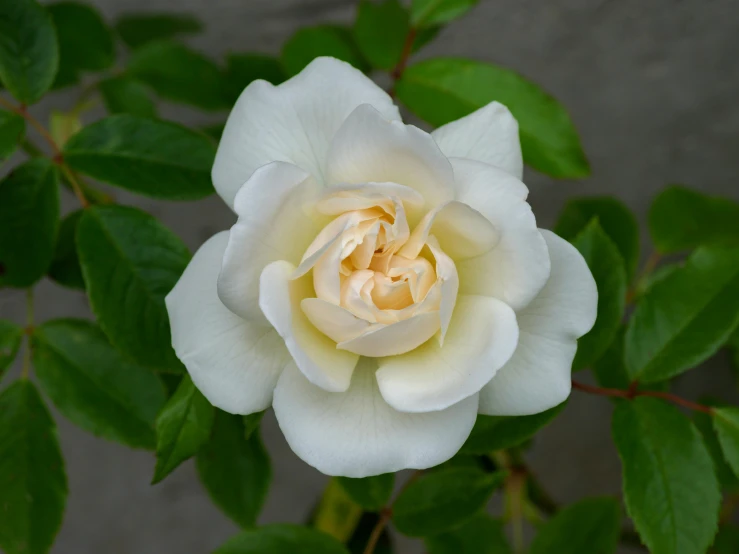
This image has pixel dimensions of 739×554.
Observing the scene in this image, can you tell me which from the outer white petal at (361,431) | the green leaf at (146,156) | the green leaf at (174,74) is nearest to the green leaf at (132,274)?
the green leaf at (146,156)

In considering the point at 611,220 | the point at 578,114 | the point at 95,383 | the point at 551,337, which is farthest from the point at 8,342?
the point at 578,114

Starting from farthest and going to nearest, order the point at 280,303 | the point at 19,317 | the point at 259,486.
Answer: the point at 19,317, the point at 259,486, the point at 280,303

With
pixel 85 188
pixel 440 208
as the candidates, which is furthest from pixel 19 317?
pixel 440 208

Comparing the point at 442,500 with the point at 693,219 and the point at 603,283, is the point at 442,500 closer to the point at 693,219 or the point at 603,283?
the point at 603,283

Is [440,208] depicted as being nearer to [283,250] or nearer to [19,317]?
[283,250]

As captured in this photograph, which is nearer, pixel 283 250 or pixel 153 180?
pixel 283 250

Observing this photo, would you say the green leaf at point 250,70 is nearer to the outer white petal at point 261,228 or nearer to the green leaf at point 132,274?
the green leaf at point 132,274
